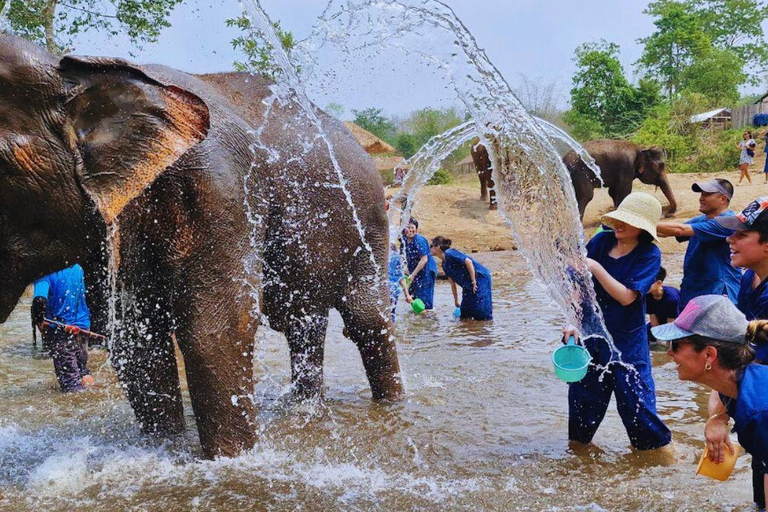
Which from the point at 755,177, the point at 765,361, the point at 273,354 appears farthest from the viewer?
the point at 755,177

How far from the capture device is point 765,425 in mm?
2463

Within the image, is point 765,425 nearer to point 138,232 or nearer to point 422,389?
point 138,232

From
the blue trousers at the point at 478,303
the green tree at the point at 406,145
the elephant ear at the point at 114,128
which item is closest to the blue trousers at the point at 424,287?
the blue trousers at the point at 478,303

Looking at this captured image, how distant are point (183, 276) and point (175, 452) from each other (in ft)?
3.70

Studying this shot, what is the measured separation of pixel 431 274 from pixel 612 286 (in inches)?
235

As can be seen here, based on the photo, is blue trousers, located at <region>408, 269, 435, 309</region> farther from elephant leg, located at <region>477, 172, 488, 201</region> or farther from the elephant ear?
elephant leg, located at <region>477, 172, 488, 201</region>

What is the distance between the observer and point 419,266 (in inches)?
377

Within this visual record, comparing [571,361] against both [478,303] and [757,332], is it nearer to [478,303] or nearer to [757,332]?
[757,332]

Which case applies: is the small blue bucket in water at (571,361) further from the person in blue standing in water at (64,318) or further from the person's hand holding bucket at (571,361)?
the person in blue standing in water at (64,318)

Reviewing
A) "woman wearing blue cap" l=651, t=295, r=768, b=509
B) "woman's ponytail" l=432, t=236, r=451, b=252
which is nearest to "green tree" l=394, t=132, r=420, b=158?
"woman's ponytail" l=432, t=236, r=451, b=252

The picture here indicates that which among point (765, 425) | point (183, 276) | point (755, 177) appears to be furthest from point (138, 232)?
point (755, 177)

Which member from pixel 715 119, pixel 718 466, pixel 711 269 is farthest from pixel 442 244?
pixel 715 119

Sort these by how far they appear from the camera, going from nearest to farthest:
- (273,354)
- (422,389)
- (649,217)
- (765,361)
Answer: (765,361) < (649,217) < (422,389) < (273,354)

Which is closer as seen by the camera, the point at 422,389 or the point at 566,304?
the point at 566,304
